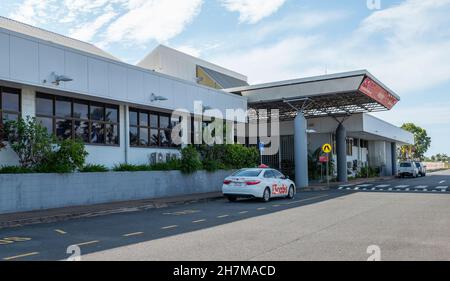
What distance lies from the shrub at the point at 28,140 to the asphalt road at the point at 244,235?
3.98 meters

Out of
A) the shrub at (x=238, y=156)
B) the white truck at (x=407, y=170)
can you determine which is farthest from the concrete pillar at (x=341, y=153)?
the white truck at (x=407, y=170)

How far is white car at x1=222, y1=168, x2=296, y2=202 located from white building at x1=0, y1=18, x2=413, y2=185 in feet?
17.8

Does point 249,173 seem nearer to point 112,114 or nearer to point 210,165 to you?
point 210,165

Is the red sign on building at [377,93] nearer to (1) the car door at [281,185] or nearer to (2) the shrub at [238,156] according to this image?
(2) the shrub at [238,156]

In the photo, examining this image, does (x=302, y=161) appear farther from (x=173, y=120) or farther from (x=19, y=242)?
(x=19, y=242)

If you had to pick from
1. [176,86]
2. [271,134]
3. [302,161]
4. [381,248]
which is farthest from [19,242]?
[271,134]

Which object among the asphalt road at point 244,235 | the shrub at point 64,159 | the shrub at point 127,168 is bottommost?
the asphalt road at point 244,235

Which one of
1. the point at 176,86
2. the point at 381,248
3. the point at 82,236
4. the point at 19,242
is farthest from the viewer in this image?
the point at 176,86

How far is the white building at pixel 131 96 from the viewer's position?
56.9 feet

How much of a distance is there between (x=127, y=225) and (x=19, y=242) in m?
3.15

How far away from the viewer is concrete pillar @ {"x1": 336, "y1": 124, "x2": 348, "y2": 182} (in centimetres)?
3847

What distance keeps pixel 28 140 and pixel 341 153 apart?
88.6 ft

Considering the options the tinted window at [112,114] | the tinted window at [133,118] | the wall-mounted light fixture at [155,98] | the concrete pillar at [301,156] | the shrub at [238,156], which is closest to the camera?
the tinted window at [112,114]
